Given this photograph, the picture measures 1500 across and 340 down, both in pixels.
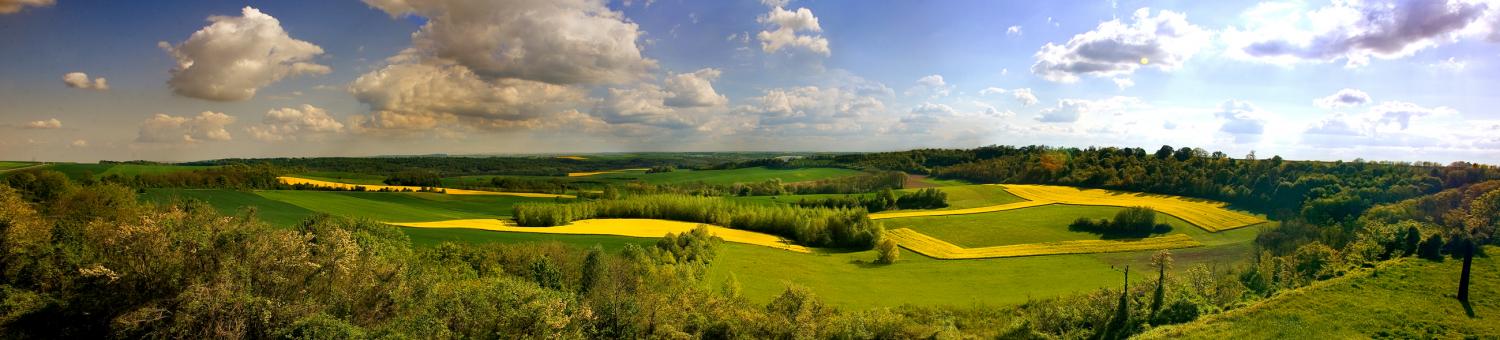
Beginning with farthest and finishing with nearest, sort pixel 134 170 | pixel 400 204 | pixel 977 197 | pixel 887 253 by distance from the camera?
pixel 977 197 < pixel 134 170 < pixel 400 204 < pixel 887 253

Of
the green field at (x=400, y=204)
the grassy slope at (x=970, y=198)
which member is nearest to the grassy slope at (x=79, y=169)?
the green field at (x=400, y=204)

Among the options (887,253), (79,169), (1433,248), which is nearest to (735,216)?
(887,253)

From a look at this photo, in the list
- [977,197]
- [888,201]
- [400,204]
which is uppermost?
[400,204]

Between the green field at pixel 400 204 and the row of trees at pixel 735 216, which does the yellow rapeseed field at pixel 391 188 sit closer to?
the green field at pixel 400 204

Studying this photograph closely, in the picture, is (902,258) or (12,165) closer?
(902,258)

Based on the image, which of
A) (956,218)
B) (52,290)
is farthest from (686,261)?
(956,218)

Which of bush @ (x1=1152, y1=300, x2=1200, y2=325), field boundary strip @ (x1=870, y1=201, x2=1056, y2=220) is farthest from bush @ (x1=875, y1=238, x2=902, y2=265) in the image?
bush @ (x1=1152, y1=300, x2=1200, y2=325)

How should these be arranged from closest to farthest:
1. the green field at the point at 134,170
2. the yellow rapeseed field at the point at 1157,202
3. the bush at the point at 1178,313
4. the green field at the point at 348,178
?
the bush at the point at 1178,313 < the yellow rapeseed field at the point at 1157,202 < the green field at the point at 134,170 < the green field at the point at 348,178

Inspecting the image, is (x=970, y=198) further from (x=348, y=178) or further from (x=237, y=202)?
(x=348, y=178)

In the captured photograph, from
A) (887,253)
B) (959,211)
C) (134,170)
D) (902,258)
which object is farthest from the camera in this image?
(959,211)
